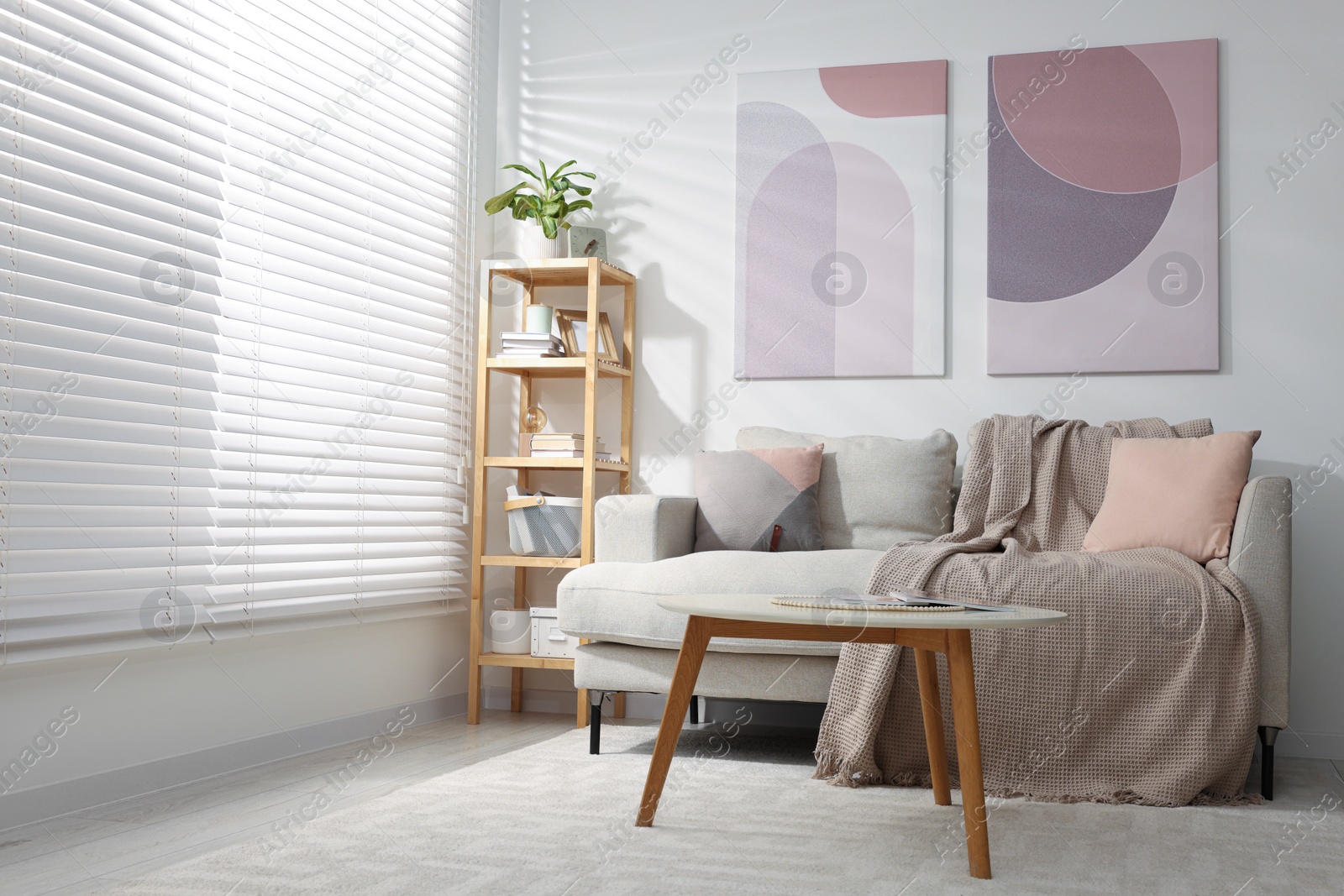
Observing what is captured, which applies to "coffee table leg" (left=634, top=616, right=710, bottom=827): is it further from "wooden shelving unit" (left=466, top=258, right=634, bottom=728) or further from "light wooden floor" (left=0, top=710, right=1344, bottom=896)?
"wooden shelving unit" (left=466, top=258, right=634, bottom=728)

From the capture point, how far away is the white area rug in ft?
5.82

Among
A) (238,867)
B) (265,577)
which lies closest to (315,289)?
(265,577)

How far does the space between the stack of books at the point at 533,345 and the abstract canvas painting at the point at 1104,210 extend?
4.59 feet

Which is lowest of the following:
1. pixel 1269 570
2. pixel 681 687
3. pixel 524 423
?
pixel 681 687

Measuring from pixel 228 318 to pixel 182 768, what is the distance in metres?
1.08

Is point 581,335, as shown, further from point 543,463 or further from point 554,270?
point 543,463

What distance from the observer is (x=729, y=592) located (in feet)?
9.37

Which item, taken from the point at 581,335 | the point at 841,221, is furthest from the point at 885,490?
the point at 581,335

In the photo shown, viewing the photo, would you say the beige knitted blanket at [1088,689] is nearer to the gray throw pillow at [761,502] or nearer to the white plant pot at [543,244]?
the gray throw pillow at [761,502]

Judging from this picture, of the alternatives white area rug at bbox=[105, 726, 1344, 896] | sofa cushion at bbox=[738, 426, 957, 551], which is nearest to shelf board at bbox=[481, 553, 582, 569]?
sofa cushion at bbox=[738, 426, 957, 551]

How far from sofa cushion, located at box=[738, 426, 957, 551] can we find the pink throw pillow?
47 cm

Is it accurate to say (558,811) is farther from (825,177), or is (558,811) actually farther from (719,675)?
(825,177)

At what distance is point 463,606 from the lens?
386 centimetres

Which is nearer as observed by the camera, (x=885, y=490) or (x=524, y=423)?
(x=885, y=490)
